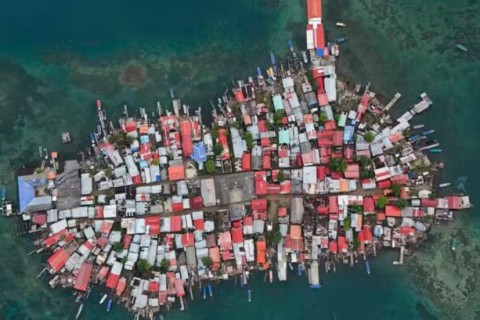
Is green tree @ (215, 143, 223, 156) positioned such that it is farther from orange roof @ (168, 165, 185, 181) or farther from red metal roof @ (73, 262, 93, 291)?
red metal roof @ (73, 262, 93, 291)

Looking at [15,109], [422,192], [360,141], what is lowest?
[422,192]

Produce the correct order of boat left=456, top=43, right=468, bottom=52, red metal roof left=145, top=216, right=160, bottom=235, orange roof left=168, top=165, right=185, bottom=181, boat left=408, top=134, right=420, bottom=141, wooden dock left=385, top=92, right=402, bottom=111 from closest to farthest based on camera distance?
red metal roof left=145, top=216, right=160, bottom=235
orange roof left=168, top=165, right=185, bottom=181
boat left=408, top=134, right=420, bottom=141
wooden dock left=385, top=92, right=402, bottom=111
boat left=456, top=43, right=468, bottom=52

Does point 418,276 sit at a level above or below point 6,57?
below

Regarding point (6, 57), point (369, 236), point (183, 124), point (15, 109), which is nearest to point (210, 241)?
point (183, 124)

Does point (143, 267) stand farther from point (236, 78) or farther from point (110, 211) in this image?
point (236, 78)

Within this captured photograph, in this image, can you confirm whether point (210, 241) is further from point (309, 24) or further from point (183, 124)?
point (309, 24)

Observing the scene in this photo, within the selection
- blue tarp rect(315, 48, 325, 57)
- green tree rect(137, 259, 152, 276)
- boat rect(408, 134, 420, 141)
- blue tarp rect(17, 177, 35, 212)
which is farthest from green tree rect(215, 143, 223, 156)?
boat rect(408, 134, 420, 141)

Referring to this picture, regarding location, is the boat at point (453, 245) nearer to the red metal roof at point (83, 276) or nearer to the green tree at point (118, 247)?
the green tree at point (118, 247)
